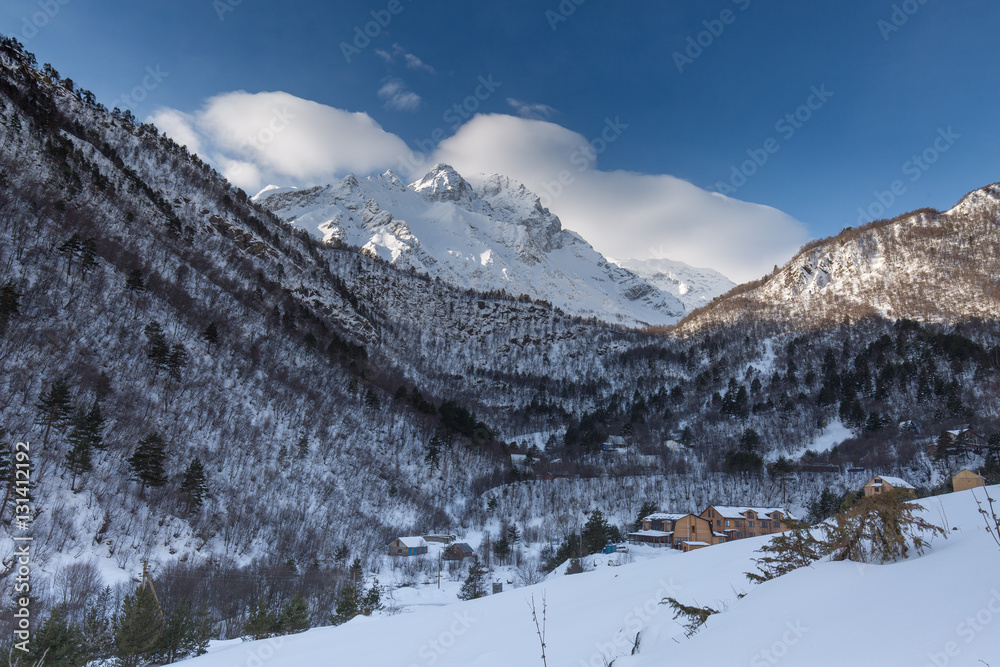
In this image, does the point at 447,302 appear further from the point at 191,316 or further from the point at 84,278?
the point at 84,278

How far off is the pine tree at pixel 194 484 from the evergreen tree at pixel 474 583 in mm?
20471

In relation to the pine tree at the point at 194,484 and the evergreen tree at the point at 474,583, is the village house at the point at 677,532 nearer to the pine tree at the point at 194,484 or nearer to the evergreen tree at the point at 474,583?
the evergreen tree at the point at 474,583

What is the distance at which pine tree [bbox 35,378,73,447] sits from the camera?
32.5 meters

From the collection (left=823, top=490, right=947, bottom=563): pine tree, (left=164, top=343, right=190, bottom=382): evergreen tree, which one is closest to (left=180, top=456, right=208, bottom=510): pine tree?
(left=164, top=343, right=190, bottom=382): evergreen tree

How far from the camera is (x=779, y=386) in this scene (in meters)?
95.2

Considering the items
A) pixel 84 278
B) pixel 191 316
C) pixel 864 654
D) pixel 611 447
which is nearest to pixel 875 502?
pixel 864 654

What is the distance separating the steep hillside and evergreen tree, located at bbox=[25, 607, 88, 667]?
128 m

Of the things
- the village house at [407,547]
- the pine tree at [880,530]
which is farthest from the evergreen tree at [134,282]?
the pine tree at [880,530]

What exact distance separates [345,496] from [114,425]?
67.1 ft

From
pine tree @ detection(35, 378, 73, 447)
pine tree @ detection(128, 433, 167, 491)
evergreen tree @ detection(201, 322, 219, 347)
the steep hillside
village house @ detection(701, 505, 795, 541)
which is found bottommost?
village house @ detection(701, 505, 795, 541)

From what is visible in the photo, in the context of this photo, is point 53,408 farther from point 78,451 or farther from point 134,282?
point 134,282

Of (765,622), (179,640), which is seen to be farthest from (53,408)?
(765,622)

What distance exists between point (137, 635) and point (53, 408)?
23.3m

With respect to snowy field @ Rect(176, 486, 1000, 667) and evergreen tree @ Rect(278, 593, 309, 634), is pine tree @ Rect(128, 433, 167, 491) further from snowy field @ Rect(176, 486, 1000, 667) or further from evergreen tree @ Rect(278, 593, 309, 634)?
snowy field @ Rect(176, 486, 1000, 667)
